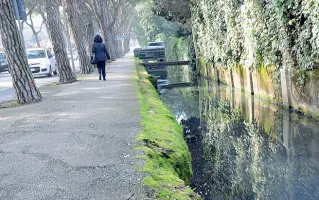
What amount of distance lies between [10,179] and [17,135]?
181 cm

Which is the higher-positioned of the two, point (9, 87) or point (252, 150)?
point (9, 87)

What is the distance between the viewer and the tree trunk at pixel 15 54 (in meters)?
7.05

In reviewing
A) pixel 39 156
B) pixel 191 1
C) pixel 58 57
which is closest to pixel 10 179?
pixel 39 156

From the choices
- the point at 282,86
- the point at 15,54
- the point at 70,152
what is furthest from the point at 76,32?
the point at 70,152

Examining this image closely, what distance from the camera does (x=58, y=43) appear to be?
11.2m

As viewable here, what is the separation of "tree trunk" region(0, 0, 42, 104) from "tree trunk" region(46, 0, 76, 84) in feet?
12.3

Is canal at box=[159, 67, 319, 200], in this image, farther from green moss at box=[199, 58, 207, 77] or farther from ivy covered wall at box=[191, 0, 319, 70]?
green moss at box=[199, 58, 207, 77]

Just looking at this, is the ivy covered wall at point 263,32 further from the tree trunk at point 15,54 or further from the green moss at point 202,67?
the tree trunk at point 15,54

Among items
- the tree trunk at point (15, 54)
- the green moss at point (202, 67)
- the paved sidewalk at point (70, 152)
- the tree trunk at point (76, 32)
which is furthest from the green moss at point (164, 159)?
the green moss at point (202, 67)

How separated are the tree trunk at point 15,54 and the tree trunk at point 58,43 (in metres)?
3.76

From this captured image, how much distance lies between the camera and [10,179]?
309 centimetres

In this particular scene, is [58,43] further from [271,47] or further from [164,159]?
[164,159]

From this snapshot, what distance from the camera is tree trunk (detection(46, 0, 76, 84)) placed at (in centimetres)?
1094

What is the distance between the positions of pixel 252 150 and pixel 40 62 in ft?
53.2
